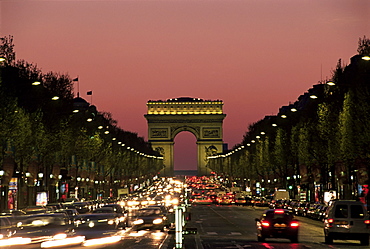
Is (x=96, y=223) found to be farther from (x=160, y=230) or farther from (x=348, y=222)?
(x=160, y=230)

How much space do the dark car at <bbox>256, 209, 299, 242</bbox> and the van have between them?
1.76 metres

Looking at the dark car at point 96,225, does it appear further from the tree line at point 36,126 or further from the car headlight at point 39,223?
the tree line at point 36,126

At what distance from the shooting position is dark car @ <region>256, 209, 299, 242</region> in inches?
1540

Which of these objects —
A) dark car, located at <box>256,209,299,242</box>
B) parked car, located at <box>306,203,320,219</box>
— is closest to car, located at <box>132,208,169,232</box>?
dark car, located at <box>256,209,299,242</box>

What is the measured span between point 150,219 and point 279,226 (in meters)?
13.1

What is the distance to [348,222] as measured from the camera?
37.1m

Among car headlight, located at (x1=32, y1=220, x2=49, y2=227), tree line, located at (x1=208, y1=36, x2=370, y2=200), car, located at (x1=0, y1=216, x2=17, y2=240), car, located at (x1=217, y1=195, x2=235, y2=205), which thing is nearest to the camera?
car headlight, located at (x1=32, y1=220, x2=49, y2=227)

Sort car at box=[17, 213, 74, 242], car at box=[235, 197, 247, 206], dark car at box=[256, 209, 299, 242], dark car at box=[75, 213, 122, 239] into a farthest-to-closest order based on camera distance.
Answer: car at box=[235, 197, 247, 206]
dark car at box=[256, 209, 299, 242]
dark car at box=[75, 213, 122, 239]
car at box=[17, 213, 74, 242]

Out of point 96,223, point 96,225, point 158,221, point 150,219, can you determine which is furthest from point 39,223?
point 158,221

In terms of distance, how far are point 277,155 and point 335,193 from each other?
34.9 metres

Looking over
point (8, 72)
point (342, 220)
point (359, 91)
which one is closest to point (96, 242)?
point (342, 220)

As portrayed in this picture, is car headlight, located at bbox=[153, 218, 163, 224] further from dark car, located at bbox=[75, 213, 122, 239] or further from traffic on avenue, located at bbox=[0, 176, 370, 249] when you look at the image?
dark car, located at bbox=[75, 213, 122, 239]

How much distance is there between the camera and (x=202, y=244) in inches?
1475

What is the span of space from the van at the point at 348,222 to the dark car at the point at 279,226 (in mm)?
1756
